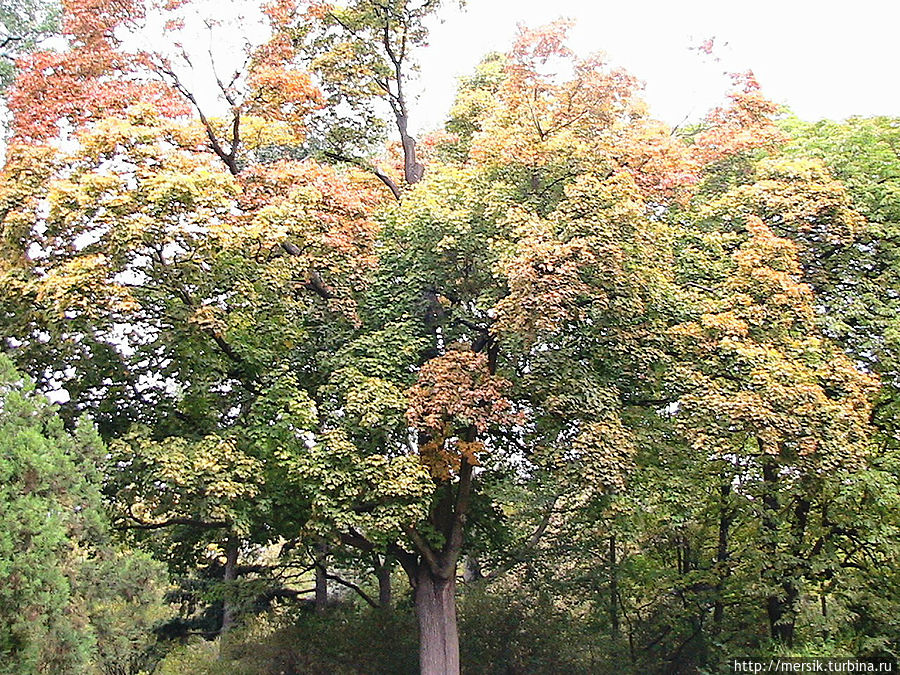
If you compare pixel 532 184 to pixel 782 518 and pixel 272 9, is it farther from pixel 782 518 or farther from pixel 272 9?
pixel 782 518

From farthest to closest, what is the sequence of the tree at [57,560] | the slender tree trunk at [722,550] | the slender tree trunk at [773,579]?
the slender tree trunk at [722,550] → the slender tree trunk at [773,579] → the tree at [57,560]

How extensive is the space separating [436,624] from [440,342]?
12.6ft

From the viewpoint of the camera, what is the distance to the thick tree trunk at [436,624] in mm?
11492

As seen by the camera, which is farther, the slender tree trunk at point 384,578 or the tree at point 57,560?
the slender tree trunk at point 384,578

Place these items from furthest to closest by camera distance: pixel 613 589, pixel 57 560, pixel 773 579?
pixel 613 589
pixel 773 579
pixel 57 560

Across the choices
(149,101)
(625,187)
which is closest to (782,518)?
(625,187)

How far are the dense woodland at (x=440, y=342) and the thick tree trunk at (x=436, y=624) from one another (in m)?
0.06

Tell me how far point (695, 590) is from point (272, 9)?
11.1 metres

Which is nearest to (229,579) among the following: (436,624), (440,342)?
(436,624)

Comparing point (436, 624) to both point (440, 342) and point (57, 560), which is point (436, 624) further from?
point (57, 560)

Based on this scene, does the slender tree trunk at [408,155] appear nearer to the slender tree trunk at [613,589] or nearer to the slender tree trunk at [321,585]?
the slender tree trunk at [321,585]

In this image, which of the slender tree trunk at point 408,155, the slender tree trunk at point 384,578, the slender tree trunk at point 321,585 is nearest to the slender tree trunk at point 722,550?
the slender tree trunk at point 384,578

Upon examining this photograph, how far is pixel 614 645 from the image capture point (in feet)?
44.2

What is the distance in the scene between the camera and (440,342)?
11656mm
